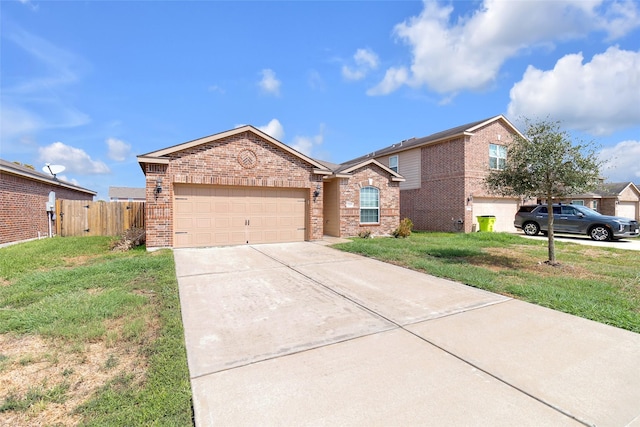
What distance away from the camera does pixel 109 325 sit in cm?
404

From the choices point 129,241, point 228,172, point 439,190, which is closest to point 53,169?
point 129,241

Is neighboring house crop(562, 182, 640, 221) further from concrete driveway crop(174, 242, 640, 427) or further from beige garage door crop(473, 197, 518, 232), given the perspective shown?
concrete driveway crop(174, 242, 640, 427)

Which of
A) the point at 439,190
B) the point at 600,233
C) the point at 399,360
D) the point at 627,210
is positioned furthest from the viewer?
the point at 627,210

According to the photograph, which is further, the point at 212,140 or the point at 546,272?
the point at 212,140

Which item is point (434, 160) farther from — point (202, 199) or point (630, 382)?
point (630, 382)

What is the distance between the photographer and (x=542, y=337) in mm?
3703

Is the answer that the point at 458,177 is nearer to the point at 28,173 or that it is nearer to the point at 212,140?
the point at 212,140

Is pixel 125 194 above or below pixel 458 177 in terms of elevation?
above

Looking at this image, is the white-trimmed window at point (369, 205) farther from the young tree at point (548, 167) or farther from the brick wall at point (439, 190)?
the young tree at point (548, 167)

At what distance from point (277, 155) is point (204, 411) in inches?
407

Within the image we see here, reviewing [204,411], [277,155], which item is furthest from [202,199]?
[204,411]

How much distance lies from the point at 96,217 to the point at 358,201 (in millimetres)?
12617

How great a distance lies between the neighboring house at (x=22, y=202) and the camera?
1121cm

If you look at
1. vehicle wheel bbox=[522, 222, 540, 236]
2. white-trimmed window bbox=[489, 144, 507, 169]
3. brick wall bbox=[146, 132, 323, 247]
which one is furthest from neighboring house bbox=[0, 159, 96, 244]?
vehicle wheel bbox=[522, 222, 540, 236]
